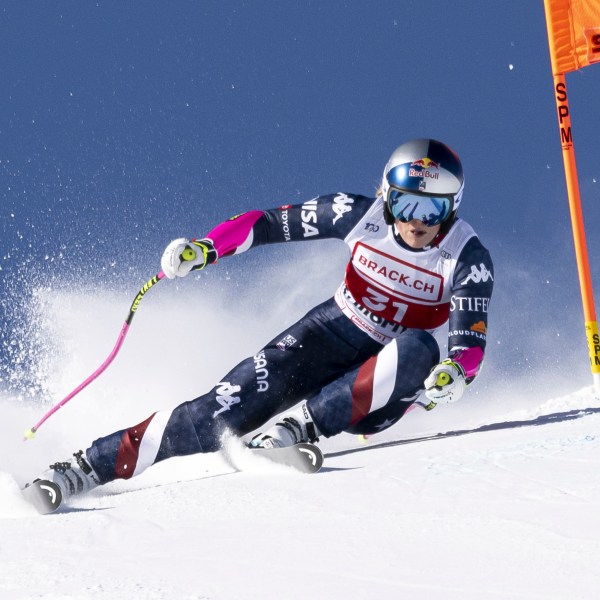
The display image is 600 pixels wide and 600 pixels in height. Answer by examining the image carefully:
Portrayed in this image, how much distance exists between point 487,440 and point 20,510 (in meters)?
2.09

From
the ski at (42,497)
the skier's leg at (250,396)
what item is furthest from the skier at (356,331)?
the ski at (42,497)

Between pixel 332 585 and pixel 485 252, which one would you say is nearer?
pixel 332 585

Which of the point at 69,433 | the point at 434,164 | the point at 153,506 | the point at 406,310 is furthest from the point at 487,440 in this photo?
the point at 69,433

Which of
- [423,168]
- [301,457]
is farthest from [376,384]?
[423,168]

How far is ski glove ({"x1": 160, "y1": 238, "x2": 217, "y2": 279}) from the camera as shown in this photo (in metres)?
4.79

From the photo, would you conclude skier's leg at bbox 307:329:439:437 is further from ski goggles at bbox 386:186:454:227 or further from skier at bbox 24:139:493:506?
ski goggles at bbox 386:186:454:227

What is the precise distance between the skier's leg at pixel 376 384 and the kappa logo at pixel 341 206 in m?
0.85

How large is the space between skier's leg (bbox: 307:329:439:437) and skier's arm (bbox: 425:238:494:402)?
15 centimetres

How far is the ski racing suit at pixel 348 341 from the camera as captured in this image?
14.7 feet

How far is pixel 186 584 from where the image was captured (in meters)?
2.35

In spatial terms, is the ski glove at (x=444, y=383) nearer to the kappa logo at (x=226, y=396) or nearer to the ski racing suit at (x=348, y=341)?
the ski racing suit at (x=348, y=341)

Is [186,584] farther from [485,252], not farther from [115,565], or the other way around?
[485,252]

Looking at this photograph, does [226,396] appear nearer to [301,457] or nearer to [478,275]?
[301,457]

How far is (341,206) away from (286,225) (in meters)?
0.33
